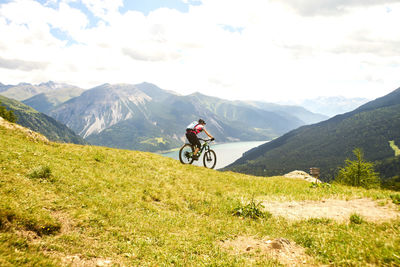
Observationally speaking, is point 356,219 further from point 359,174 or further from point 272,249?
point 359,174

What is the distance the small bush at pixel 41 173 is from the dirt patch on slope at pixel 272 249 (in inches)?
318

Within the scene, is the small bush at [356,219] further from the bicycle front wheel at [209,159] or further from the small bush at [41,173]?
the bicycle front wheel at [209,159]


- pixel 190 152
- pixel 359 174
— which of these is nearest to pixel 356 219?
pixel 190 152

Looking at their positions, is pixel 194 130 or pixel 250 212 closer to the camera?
pixel 250 212

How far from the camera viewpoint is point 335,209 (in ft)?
35.2

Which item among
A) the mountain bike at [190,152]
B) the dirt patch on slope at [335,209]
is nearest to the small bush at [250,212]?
the dirt patch on slope at [335,209]

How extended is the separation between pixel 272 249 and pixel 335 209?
19.2ft

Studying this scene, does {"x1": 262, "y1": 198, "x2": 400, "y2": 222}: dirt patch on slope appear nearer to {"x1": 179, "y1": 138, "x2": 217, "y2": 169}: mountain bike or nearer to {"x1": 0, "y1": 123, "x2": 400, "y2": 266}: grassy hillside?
{"x1": 0, "y1": 123, "x2": 400, "y2": 266}: grassy hillside

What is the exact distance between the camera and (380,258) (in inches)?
217

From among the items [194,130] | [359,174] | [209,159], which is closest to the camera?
Answer: [194,130]

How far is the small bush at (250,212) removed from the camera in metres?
10.9

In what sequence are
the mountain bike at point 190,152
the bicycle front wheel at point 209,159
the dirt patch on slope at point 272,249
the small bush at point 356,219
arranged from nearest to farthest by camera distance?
1. the dirt patch on slope at point 272,249
2. the small bush at point 356,219
3. the mountain bike at point 190,152
4. the bicycle front wheel at point 209,159

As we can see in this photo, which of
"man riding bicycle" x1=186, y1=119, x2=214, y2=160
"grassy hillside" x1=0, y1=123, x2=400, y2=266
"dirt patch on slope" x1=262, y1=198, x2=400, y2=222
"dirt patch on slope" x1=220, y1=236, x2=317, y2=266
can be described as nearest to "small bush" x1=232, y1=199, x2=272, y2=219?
"grassy hillside" x1=0, y1=123, x2=400, y2=266

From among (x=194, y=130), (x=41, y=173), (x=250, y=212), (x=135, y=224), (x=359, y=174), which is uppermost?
(x=194, y=130)
